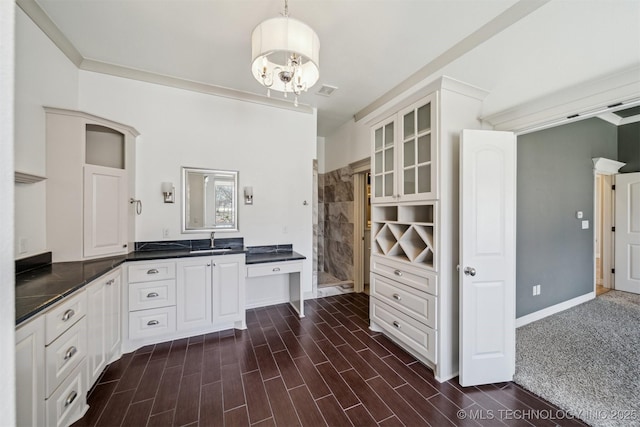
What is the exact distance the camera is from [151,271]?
2547 millimetres

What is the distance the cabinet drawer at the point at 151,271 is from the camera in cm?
249

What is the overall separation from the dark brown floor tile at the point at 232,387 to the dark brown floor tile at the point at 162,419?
36 centimetres

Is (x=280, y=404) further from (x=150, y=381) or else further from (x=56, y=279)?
(x=56, y=279)

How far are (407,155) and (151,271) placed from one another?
2.92 m

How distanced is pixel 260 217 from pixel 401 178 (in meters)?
2.08

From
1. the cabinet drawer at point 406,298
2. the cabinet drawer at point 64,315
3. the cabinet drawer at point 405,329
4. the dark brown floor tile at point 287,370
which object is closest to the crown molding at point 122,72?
the cabinet drawer at point 64,315

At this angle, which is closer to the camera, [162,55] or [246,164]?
[162,55]

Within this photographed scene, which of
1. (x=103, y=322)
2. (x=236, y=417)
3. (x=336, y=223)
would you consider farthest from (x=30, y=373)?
(x=336, y=223)

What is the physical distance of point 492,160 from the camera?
206 centimetres

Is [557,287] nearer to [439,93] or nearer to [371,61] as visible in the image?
[439,93]

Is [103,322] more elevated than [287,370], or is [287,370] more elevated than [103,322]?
[103,322]

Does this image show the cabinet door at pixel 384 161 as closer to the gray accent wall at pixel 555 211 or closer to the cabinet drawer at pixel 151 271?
the gray accent wall at pixel 555 211

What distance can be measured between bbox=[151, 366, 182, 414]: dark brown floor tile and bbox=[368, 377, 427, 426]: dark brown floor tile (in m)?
1.57

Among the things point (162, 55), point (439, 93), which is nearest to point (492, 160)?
point (439, 93)
